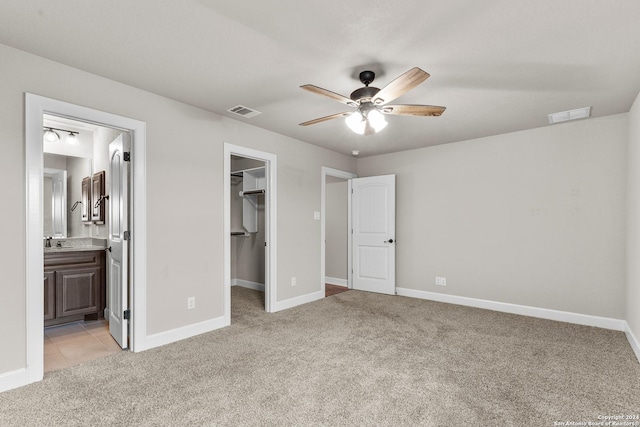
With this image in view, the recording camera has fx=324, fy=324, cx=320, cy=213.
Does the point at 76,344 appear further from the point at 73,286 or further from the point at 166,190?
the point at 166,190

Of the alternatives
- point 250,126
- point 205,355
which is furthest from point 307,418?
point 250,126

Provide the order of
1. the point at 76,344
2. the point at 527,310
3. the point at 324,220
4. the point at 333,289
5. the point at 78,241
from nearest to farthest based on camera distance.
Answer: the point at 76,344, the point at 527,310, the point at 78,241, the point at 324,220, the point at 333,289

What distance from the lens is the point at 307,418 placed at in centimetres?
198

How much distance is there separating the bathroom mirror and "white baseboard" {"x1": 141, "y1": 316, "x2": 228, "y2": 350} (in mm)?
2421

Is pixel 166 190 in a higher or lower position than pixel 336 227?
higher

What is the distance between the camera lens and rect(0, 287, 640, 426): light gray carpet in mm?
2010

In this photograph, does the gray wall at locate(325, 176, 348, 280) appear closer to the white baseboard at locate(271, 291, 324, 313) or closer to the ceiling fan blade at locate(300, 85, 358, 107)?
the white baseboard at locate(271, 291, 324, 313)

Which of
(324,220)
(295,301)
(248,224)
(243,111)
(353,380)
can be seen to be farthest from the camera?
(248,224)

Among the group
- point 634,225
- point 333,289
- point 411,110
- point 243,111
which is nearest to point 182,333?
point 243,111

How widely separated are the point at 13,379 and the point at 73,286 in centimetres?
166

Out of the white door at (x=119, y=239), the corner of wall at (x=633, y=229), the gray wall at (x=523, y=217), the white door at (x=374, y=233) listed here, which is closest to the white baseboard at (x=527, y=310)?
the gray wall at (x=523, y=217)

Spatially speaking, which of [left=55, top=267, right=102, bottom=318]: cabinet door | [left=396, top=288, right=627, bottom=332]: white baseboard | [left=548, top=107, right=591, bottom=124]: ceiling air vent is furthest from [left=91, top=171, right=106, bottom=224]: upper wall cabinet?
[left=548, top=107, right=591, bottom=124]: ceiling air vent

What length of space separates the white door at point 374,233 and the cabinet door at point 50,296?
4.19 meters

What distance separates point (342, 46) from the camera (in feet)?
7.33
